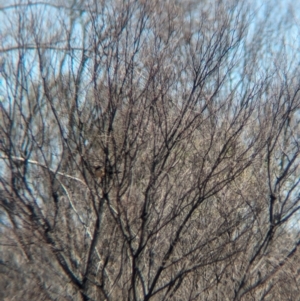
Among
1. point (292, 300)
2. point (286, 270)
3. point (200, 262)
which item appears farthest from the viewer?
point (292, 300)

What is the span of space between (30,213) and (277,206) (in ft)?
12.6

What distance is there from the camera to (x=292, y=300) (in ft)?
36.3

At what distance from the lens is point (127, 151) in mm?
8289

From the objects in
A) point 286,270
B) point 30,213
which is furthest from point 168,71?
point 286,270

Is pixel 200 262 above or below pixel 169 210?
below

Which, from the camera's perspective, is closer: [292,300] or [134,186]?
[134,186]

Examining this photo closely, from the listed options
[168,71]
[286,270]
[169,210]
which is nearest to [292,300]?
[286,270]

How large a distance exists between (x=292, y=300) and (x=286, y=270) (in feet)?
5.41

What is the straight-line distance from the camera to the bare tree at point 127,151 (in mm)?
8250

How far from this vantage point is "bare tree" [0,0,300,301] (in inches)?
325

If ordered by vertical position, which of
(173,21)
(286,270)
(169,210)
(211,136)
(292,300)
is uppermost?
(173,21)

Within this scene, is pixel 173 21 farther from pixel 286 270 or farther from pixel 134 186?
pixel 286 270

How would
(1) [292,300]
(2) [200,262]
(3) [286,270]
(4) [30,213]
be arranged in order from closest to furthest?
(4) [30,213] < (2) [200,262] < (3) [286,270] < (1) [292,300]

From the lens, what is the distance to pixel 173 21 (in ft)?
27.9
